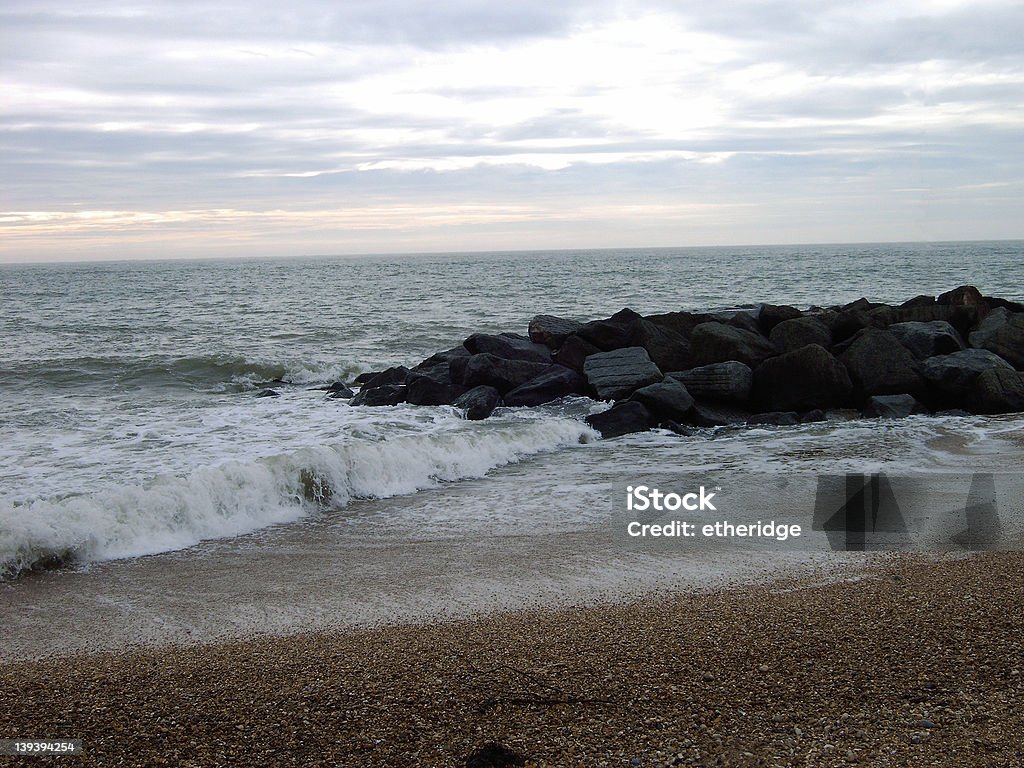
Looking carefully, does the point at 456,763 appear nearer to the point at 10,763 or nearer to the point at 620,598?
the point at 10,763

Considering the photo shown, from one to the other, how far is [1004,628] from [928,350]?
10552 millimetres

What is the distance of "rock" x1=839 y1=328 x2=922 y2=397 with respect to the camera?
1270cm

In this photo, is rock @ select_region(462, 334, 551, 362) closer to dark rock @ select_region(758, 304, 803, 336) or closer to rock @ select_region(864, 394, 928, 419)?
dark rock @ select_region(758, 304, 803, 336)

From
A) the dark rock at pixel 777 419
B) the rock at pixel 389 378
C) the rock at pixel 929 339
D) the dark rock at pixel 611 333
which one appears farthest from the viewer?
the rock at pixel 389 378

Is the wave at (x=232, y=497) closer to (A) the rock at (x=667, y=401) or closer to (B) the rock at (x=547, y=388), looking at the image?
(A) the rock at (x=667, y=401)

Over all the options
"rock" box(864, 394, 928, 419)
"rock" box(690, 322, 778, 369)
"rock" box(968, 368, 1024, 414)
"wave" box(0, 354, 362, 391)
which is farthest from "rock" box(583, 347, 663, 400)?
"wave" box(0, 354, 362, 391)

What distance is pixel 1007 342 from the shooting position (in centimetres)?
1436

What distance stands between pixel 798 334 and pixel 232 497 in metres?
10.2

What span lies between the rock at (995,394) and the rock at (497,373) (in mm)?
6458

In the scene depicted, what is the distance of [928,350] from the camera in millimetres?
13883

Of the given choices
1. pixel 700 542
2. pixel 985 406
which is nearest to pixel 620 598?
pixel 700 542

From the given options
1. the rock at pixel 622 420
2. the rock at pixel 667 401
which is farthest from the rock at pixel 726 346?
the rock at pixel 622 420

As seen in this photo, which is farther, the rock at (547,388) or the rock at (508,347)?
the rock at (508,347)

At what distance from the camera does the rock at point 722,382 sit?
1255 centimetres
